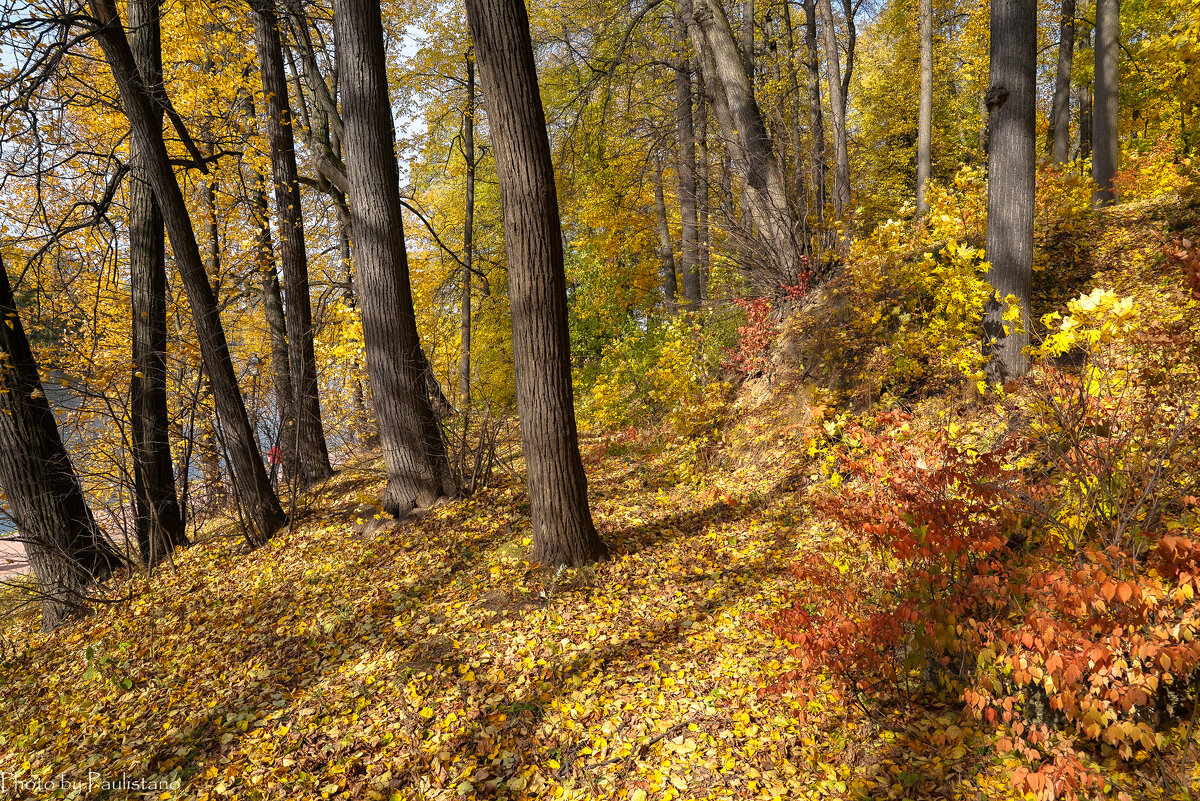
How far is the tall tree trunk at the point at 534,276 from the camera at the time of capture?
383 cm

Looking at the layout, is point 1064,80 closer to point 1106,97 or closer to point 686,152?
point 1106,97

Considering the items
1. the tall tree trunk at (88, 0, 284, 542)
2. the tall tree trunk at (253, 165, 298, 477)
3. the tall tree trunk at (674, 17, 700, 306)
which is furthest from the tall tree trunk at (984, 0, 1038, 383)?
the tall tree trunk at (253, 165, 298, 477)

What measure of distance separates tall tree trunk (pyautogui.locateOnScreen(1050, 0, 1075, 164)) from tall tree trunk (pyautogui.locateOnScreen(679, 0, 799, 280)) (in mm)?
7615

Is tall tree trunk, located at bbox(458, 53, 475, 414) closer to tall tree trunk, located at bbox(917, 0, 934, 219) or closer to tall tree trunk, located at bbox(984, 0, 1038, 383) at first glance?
tall tree trunk, located at bbox(984, 0, 1038, 383)

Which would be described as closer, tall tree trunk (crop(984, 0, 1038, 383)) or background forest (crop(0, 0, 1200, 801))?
background forest (crop(0, 0, 1200, 801))

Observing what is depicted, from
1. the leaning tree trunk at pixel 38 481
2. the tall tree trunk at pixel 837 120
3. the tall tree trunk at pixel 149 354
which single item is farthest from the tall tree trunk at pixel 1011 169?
the leaning tree trunk at pixel 38 481

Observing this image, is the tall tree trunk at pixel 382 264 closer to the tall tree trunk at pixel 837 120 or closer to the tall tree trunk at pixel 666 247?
the tall tree trunk at pixel 837 120

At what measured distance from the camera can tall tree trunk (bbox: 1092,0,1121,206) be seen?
8453 millimetres

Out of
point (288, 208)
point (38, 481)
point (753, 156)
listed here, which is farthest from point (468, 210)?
point (38, 481)

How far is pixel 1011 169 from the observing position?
4766mm

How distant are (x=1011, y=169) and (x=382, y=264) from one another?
18.6 ft

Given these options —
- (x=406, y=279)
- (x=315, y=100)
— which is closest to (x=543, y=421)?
(x=406, y=279)

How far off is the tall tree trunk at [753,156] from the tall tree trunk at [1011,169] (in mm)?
2517

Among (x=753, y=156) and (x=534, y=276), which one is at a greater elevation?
(x=753, y=156)
